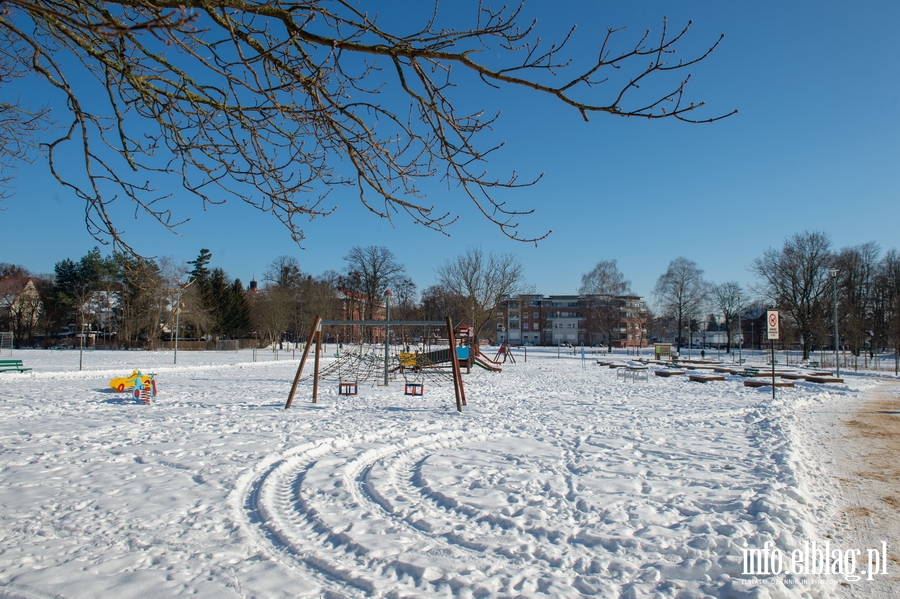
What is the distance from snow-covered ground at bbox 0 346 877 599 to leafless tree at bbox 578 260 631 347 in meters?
56.4

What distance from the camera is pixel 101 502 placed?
5.30 meters

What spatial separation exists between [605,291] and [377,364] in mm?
51300

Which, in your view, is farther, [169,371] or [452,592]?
[169,371]

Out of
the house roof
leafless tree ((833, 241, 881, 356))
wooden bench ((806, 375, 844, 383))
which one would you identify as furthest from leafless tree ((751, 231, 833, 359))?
the house roof

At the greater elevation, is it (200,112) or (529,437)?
(200,112)

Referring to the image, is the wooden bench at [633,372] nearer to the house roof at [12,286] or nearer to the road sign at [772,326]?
the road sign at [772,326]

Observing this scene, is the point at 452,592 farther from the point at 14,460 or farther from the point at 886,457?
the point at 886,457

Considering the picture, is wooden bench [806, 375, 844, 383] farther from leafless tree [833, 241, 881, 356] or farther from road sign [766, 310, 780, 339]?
leafless tree [833, 241, 881, 356]

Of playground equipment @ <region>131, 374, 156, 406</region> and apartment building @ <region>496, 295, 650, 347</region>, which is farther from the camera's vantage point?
apartment building @ <region>496, 295, 650, 347</region>

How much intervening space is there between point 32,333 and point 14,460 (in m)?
66.8

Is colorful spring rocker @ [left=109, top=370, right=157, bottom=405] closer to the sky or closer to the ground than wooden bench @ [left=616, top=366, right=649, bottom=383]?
closer to the sky

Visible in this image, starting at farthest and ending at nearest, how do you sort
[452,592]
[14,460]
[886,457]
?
1. [886,457]
2. [14,460]
3. [452,592]

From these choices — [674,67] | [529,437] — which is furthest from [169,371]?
[674,67]

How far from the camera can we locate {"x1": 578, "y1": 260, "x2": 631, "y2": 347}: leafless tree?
6569cm
